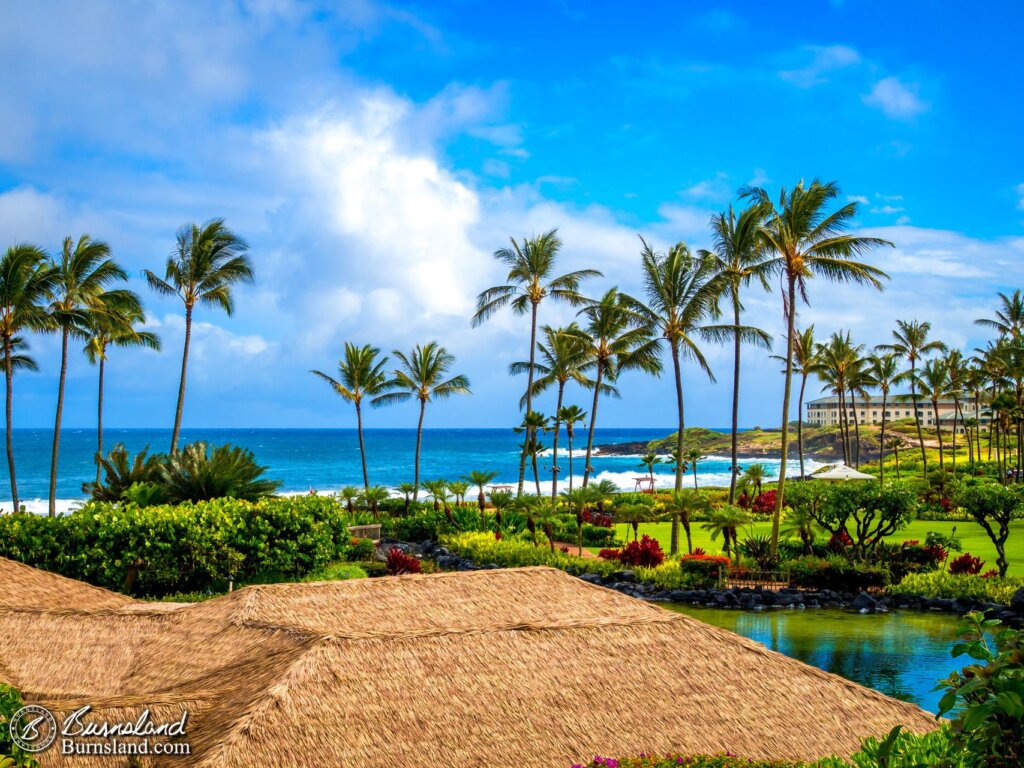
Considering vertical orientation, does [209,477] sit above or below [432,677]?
above

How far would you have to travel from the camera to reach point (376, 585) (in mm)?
9922

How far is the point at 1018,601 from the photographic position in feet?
52.7

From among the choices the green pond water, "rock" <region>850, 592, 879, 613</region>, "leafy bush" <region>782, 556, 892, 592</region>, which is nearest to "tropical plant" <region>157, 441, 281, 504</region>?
the green pond water

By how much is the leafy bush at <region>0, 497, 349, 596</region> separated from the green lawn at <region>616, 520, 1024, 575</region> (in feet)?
46.0

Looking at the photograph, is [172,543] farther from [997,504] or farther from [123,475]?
[997,504]

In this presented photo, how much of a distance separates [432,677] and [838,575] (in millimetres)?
14197

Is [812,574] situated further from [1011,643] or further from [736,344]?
[1011,643]

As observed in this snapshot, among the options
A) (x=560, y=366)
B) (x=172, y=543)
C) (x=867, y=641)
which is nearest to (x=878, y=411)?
(x=560, y=366)

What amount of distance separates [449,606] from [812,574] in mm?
12776

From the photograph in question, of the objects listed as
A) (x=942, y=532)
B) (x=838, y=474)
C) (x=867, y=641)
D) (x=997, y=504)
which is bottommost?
(x=867, y=641)

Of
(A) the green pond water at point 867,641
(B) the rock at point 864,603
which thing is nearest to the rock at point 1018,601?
(A) the green pond water at point 867,641

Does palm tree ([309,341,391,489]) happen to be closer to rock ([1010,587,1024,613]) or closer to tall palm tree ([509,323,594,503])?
tall palm tree ([509,323,594,503])

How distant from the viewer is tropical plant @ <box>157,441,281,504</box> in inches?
713

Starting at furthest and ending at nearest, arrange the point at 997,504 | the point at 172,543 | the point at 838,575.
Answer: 1. the point at 838,575
2. the point at 997,504
3. the point at 172,543
